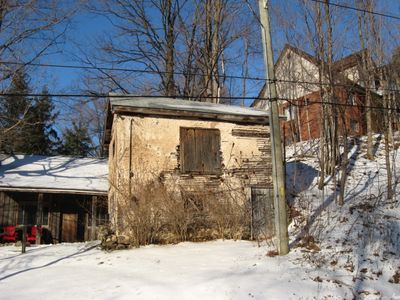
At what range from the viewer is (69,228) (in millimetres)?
19094

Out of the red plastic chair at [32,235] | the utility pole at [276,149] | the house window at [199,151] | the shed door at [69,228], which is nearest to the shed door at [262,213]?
the house window at [199,151]

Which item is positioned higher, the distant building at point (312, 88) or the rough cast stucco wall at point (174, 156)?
the distant building at point (312, 88)

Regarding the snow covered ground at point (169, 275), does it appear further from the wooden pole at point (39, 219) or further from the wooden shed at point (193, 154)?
the wooden pole at point (39, 219)

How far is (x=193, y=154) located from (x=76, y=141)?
24536 millimetres

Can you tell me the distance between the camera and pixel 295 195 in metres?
16.2

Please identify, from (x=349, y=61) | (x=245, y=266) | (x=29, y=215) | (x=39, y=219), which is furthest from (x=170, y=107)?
(x=29, y=215)

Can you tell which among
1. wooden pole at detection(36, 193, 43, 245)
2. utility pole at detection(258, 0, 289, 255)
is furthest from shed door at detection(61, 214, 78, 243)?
utility pole at detection(258, 0, 289, 255)

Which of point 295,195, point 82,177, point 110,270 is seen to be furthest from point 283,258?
point 82,177

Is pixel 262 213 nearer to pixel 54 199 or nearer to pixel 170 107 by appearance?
pixel 170 107

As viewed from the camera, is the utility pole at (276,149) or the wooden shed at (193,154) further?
the wooden shed at (193,154)

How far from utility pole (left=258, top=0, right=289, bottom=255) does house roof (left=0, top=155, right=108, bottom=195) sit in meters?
10.2

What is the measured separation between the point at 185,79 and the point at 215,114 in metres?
15.1

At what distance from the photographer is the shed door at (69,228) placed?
19.0 metres

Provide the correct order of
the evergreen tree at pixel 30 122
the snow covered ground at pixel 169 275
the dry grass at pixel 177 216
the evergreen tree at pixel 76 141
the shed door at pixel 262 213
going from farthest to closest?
the evergreen tree at pixel 76 141 < the evergreen tree at pixel 30 122 < the shed door at pixel 262 213 < the dry grass at pixel 177 216 < the snow covered ground at pixel 169 275
